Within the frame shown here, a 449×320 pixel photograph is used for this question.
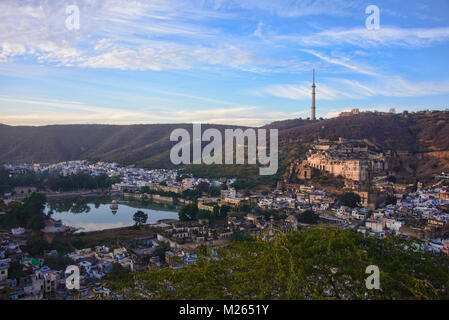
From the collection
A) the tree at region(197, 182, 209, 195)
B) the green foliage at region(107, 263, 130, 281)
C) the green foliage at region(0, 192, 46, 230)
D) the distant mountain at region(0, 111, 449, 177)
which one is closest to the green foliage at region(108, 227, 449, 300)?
the green foliage at region(107, 263, 130, 281)

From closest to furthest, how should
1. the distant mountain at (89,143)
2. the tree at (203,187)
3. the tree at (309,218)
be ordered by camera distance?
the tree at (309,218)
the tree at (203,187)
the distant mountain at (89,143)

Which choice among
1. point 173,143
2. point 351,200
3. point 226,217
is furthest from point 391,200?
point 173,143

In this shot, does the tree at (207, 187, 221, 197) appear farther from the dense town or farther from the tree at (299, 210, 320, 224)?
the tree at (299, 210, 320, 224)

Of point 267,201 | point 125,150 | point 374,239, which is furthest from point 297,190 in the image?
point 125,150

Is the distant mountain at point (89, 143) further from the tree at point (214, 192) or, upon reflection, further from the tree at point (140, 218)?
the tree at point (140, 218)

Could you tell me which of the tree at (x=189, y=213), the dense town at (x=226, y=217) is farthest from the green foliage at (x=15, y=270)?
the tree at (x=189, y=213)

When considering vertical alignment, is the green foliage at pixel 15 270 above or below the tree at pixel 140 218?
above
